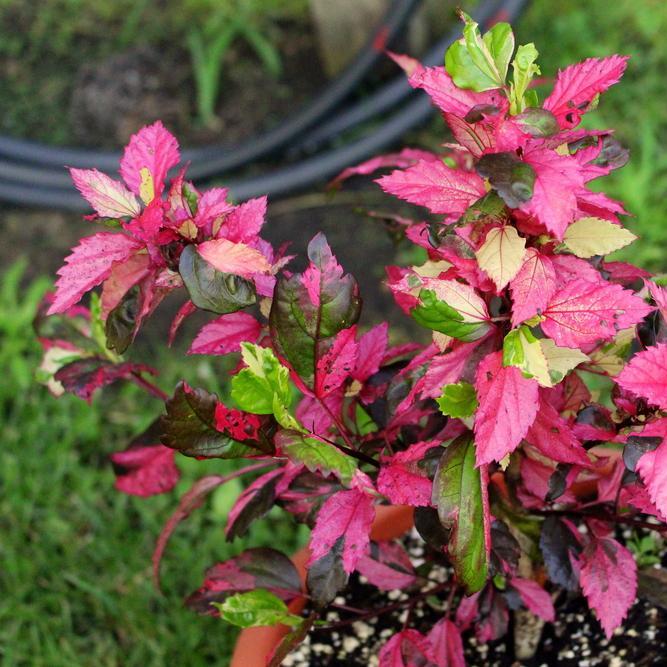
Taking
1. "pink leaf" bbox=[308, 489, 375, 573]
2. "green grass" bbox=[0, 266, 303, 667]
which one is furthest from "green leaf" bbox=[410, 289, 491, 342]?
"green grass" bbox=[0, 266, 303, 667]

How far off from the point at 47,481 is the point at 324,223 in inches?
36.7

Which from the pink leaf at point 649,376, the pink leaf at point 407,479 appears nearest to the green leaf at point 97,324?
the pink leaf at point 407,479

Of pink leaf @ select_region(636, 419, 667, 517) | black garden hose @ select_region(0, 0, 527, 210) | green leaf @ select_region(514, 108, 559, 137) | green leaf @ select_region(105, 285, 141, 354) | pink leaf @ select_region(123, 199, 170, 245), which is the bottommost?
pink leaf @ select_region(636, 419, 667, 517)

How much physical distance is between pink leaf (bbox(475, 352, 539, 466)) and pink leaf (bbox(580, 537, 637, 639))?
30cm

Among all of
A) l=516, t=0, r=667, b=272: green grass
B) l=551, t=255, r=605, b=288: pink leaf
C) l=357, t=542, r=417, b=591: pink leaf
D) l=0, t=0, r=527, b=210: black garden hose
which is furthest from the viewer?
l=0, t=0, r=527, b=210: black garden hose

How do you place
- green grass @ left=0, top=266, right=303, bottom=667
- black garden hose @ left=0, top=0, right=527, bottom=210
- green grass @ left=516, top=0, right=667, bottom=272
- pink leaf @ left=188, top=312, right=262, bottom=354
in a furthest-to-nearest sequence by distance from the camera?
black garden hose @ left=0, top=0, right=527, bottom=210 < green grass @ left=516, top=0, right=667, bottom=272 < green grass @ left=0, top=266, right=303, bottom=667 < pink leaf @ left=188, top=312, right=262, bottom=354

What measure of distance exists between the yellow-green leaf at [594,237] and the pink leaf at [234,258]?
0.25 metres

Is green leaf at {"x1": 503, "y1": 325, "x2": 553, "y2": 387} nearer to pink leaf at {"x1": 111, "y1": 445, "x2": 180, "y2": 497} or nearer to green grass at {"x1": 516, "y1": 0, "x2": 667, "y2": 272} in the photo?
pink leaf at {"x1": 111, "y1": 445, "x2": 180, "y2": 497}

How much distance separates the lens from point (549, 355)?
740 millimetres

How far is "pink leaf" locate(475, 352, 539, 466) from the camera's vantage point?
691 millimetres

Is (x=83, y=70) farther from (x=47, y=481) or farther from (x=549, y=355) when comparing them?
(x=549, y=355)

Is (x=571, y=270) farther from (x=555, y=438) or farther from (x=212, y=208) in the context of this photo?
(x=212, y=208)

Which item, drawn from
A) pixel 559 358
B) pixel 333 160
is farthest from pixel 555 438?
pixel 333 160

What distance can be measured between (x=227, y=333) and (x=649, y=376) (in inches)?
14.8
